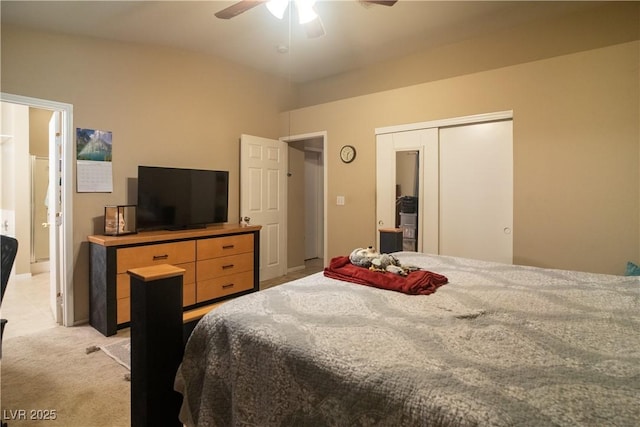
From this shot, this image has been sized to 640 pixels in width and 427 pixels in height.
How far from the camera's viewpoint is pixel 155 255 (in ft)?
10.2

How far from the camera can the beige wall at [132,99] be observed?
2846 mm

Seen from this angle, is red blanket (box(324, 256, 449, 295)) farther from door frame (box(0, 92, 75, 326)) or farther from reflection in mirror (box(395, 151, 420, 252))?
door frame (box(0, 92, 75, 326))

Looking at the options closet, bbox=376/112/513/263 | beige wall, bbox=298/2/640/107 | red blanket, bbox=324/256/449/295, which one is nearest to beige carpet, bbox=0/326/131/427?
red blanket, bbox=324/256/449/295

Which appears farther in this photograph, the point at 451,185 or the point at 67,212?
the point at 451,185

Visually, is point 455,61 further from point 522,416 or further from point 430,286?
point 522,416

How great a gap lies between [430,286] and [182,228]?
2.85 m

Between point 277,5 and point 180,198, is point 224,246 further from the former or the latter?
point 277,5

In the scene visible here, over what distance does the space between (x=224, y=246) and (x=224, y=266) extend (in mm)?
222

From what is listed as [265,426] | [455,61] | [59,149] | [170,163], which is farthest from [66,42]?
[455,61]

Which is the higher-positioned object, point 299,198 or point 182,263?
point 299,198

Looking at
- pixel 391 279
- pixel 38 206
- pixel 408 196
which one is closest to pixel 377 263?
pixel 391 279

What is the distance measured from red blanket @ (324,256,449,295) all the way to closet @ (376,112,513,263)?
1.84m

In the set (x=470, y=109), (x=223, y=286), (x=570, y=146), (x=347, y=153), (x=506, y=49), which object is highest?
(x=506, y=49)

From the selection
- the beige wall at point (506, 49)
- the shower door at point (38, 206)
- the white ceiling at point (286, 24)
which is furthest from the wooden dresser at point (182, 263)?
the shower door at point (38, 206)
